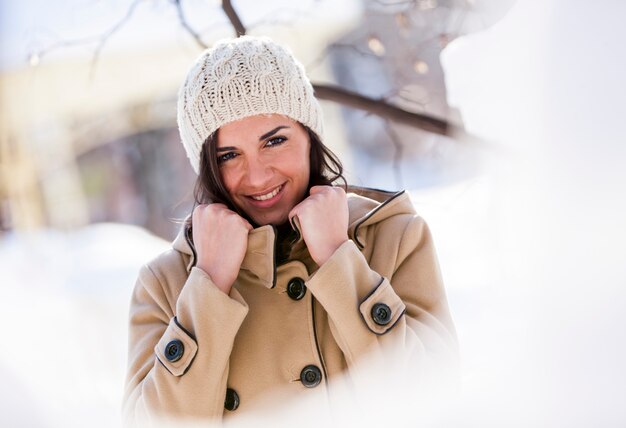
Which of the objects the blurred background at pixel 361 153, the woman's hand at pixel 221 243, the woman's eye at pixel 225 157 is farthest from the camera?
the blurred background at pixel 361 153

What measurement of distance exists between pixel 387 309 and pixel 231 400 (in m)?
0.35

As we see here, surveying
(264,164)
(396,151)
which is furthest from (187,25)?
(264,164)

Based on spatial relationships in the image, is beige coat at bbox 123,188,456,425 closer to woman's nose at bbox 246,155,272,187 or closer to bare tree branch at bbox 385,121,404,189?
woman's nose at bbox 246,155,272,187

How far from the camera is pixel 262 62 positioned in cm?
146

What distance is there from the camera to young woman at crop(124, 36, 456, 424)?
127cm

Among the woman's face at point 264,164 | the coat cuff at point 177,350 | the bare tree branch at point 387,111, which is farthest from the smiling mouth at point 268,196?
the bare tree branch at point 387,111

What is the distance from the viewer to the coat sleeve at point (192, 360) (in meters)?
1.26

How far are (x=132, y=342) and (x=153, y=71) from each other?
1116 millimetres

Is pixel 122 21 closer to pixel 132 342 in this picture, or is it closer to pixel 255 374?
pixel 132 342

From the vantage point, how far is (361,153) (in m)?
2.30

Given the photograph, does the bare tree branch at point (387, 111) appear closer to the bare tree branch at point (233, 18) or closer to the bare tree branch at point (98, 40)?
the bare tree branch at point (233, 18)

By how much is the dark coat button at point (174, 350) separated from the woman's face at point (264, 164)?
1.10ft

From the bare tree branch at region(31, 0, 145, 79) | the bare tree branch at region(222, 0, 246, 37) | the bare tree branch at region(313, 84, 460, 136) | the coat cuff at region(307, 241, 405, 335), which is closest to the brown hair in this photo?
the coat cuff at region(307, 241, 405, 335)

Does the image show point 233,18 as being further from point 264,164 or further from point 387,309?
point 387,309
